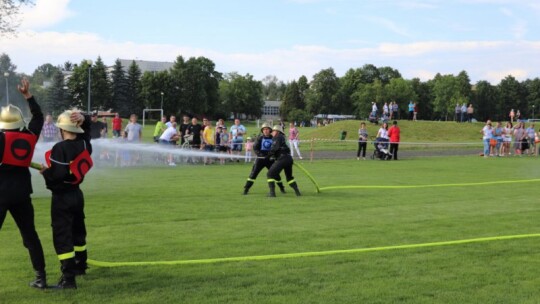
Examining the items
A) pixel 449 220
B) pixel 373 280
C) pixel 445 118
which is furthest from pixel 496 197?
pixel 445 118

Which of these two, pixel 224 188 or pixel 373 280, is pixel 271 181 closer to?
pixel 224 188

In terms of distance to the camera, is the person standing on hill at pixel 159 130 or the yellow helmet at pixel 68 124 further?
the person standing on hill at pixel 159 130

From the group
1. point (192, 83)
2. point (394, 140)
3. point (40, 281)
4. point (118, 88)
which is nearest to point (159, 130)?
point (394, 140)

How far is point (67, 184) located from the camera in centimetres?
609

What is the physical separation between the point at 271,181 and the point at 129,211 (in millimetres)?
3837

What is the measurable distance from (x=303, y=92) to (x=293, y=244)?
468 feet

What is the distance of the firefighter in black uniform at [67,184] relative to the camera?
5926mm

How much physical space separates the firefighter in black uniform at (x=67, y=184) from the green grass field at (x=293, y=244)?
38 centimetres

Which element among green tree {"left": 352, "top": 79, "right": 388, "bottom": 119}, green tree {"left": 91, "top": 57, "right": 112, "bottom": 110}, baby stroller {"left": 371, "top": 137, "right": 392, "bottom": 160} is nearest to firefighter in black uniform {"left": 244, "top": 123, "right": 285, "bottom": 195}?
baby stroller {"left": 371, "top": 137, "right": 392, "bottom": 160}

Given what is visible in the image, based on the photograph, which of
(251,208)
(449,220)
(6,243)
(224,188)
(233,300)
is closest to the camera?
(233,300)

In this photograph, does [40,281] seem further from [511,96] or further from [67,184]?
[511,96]

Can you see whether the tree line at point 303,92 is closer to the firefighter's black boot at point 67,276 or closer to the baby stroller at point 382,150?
the baby stroller at point 382,150

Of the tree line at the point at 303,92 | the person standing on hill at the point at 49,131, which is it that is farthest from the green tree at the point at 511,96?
the person standing on hill at the point at 49,131

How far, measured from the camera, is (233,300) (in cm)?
561
